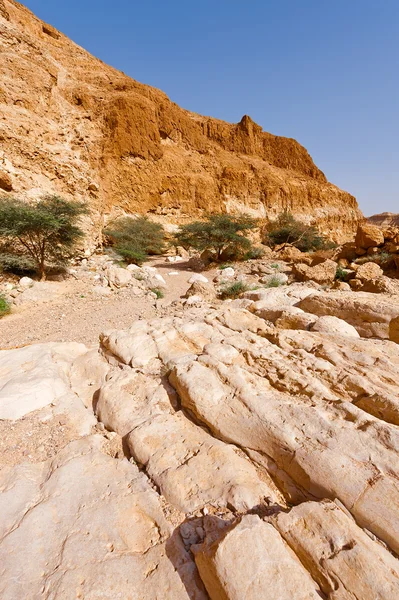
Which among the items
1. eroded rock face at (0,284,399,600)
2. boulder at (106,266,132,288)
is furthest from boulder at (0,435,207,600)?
boulder at (106,266,132,288)

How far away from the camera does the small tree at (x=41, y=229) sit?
24.2ft

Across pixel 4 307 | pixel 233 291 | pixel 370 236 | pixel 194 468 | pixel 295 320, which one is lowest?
pixel 4 307

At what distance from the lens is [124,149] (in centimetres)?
1816

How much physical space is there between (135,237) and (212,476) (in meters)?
13.9

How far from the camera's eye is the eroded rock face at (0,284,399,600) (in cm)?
114

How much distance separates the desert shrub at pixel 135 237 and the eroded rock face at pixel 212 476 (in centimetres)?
1031

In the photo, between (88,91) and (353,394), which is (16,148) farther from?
(353,394)

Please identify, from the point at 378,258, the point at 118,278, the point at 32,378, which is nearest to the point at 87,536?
the point at 32,378

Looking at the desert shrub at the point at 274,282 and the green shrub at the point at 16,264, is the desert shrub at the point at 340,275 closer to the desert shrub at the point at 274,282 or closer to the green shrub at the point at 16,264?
the desert shrub at the point at 274,282

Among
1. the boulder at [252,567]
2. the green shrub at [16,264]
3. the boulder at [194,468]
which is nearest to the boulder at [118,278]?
the green shrub at [16,264]

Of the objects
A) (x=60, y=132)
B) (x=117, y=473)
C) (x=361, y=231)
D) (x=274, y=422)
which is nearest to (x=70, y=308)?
(x=117, y=473)

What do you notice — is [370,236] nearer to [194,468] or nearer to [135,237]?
[135,237]

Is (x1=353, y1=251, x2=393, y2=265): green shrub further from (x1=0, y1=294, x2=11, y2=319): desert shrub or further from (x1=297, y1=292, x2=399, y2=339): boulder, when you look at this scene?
(x1=0, y1=294, x2=11, y2=319): desert shrub

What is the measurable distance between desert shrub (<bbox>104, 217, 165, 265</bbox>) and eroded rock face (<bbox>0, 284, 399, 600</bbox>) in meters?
10.3
